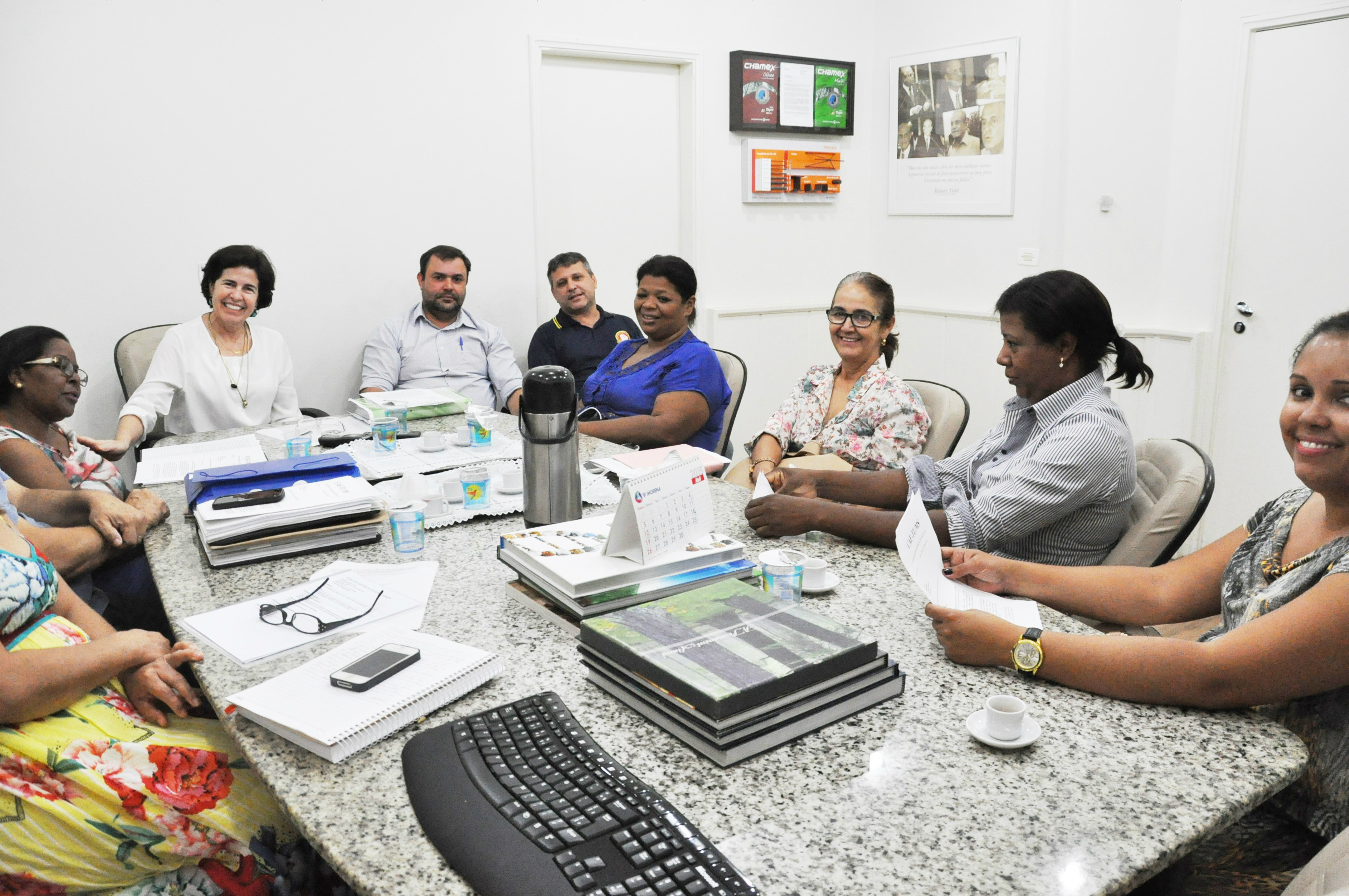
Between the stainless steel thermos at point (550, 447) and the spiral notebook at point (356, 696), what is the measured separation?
0.54 meters

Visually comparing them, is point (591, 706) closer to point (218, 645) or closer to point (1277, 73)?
point (218, 645)

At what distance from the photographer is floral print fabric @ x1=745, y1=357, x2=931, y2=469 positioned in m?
2.68

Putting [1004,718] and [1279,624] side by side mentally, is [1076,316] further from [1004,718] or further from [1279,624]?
[1004,718]

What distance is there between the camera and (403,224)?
4211 millimetres

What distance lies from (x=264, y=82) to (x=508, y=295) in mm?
1344

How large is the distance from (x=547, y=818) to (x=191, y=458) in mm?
2047

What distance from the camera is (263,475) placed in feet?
6.67

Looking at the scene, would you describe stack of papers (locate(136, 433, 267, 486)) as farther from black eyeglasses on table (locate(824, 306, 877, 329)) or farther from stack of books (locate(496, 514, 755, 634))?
black eyeglasses on table (locate(824, 306, 877, 329))

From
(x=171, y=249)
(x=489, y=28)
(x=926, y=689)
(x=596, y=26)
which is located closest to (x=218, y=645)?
(x=926, y=689)

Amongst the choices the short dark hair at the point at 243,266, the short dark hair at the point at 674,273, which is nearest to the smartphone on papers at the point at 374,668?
the short dark hair at the point at 674,273

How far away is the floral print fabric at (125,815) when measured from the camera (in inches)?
46.7

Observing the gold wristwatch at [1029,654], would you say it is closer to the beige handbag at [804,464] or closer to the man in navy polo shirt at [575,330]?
the beige handbag at [804,464]

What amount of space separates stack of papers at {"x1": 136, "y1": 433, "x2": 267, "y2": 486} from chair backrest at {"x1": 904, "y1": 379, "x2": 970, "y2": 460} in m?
1.83

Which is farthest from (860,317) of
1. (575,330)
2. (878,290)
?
(575,330)
